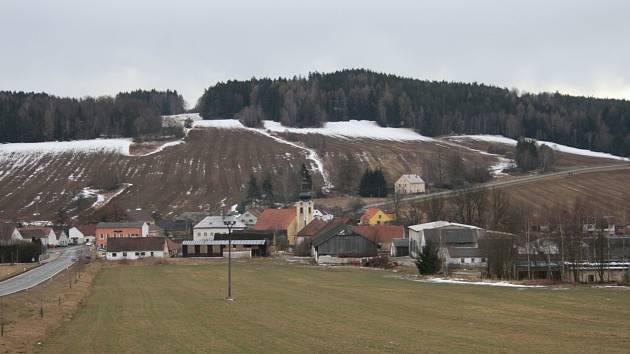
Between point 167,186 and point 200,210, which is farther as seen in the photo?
point 167,186

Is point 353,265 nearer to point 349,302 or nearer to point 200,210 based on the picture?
point 349,302

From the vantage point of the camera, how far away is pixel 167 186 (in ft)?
532

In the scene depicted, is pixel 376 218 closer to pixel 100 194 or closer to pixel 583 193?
pixel 583 193

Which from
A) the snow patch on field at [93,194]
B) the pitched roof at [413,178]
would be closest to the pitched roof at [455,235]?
the pitched roof at [413,178]

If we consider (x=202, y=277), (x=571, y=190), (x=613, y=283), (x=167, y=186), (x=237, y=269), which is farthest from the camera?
(x=167, y=186)

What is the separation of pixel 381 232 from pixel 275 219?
2250 cm

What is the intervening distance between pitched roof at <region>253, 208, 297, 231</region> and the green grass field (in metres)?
62.6

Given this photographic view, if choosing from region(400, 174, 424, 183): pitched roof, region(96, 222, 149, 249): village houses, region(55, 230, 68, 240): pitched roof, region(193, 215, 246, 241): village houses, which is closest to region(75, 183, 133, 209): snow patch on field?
region(55, 230, 68, 240): pitched roof

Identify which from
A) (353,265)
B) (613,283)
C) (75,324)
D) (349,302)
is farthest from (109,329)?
(353,265)

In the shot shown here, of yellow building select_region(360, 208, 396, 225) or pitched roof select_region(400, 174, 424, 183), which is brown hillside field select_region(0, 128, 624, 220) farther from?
yellow building select_region(360, 208, 396, 225)

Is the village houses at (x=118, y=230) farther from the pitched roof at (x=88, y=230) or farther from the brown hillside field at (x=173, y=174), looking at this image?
the brown hillside field at (x=173, y=174)

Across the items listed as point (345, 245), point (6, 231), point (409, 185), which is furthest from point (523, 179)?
point (6, 231)

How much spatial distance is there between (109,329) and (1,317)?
5.76 m

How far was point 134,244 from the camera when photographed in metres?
102
